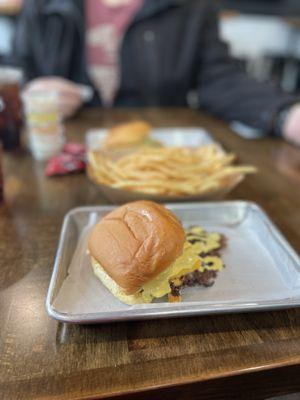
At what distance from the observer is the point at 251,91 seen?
1.22 meters

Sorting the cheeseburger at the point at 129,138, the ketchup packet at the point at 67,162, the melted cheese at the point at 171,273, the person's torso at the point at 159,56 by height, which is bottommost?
the ketchup packet at the point at 67,162

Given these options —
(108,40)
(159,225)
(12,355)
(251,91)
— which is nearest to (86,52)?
(108,40)

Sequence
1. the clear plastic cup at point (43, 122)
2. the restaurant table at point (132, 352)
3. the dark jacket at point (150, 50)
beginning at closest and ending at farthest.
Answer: the restaurant table at point (132, 352) < the clear plastic cup at point (43, 122) < the dark jacket at point (150, 50)

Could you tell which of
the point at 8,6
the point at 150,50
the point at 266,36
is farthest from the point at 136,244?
the point at 266,36

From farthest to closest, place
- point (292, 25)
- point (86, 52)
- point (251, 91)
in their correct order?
point (292, 25)
point (86, 52)
point (251, 91)

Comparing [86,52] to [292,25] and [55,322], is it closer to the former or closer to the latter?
[55,322]

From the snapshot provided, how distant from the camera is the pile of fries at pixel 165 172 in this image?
0.64 meters

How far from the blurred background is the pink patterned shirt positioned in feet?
7.26

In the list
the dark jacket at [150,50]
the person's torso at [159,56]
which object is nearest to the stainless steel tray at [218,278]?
the dark jacket at [150,50]

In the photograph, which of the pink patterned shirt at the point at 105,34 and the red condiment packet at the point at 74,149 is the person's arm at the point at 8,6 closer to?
the pink patterned shirt at the point at 105,34

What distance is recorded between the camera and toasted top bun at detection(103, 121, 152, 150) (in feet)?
2.80

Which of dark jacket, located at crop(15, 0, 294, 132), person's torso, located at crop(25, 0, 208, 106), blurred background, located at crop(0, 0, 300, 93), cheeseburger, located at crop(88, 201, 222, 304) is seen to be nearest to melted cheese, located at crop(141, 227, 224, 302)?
cheeseburger, located at crop(88, 201, 222, 304)

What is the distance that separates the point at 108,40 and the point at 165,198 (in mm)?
1171

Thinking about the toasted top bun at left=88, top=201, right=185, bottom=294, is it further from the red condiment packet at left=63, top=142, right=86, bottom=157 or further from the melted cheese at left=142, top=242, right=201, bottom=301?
the red condiment packet at left=63, top=142, right=86, bottom=157
